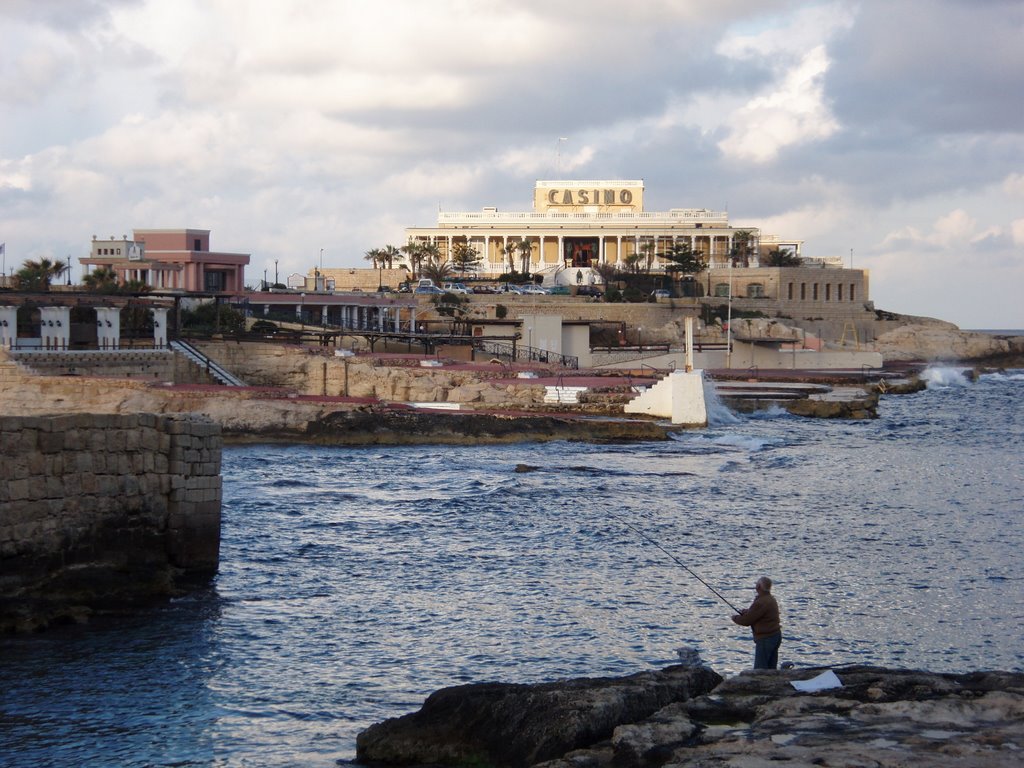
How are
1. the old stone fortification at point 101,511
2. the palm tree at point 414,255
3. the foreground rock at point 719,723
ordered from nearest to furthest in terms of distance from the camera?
the foreground rock at point 719,723, the old stone fortification at point 101,511, the palm tree at point 414,255

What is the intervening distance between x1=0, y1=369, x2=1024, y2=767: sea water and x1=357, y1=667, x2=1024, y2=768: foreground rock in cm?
147

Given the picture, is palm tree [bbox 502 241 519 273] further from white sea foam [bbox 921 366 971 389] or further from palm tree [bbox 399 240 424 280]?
white sea foam [bbox 921 366 971 389]

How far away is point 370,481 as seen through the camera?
99.5 feet

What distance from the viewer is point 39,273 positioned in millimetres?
64375

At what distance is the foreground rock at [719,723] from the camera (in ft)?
27.1

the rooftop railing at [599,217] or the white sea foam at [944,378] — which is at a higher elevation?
the rooftop railing at [599,217]

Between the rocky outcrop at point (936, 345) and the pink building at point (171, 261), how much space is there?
173ft

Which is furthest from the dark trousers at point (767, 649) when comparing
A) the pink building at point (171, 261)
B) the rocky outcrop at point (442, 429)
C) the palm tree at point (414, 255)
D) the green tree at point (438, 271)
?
the palm tree at point (414, 255)

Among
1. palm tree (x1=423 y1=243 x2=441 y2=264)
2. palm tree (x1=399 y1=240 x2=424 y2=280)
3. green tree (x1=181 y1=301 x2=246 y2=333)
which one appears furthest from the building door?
green tree (x1=181 y1=301 x2=246 y2=333)

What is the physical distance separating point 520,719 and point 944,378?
76964 mm

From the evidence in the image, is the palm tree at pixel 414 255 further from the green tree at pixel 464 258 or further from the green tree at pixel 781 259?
the green tree at pixel 781 259

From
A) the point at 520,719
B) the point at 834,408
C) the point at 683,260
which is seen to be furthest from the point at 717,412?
the point at 683,260

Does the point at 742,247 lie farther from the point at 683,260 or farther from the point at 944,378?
the point at 944,378

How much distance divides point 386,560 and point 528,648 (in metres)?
5.98
